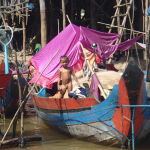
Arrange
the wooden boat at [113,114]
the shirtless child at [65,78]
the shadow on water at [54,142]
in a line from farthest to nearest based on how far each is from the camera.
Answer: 1. the shirtless child at [65,78]
2. the shadow on water at [54,142]
3. the wooden boat at [113,114]

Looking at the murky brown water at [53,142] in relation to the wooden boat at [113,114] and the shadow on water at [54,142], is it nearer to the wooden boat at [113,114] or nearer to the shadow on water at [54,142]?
the shadow on water at [54,142]

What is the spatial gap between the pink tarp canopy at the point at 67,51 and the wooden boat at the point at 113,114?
1.58m

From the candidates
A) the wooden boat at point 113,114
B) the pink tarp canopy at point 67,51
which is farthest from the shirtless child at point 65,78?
the wooden boat at point 113,114

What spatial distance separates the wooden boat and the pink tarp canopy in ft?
5.20

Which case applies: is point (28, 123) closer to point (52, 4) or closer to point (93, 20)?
point (93, 20)

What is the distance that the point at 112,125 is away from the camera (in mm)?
7090

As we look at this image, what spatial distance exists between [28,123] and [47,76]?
5.09 ft

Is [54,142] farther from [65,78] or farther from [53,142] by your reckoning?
[65,78]

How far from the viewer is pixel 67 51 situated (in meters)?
9.72

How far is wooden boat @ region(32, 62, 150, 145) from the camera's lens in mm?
6816

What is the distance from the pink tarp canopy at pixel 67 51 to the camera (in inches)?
380

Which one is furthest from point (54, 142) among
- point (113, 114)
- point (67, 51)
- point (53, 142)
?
point (67, 51)

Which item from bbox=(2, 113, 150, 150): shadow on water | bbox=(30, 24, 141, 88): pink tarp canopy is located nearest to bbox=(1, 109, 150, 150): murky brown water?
bbox=(2, 113, 150, 150): shadow on water

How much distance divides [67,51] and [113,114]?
10.3 ft
